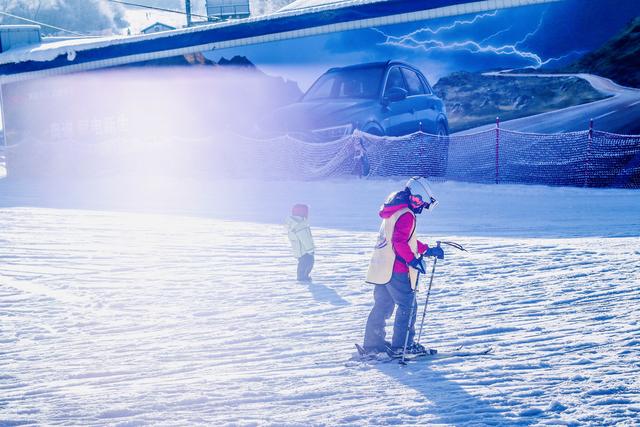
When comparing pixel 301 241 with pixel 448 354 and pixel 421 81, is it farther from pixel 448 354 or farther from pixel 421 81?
pixel 421 81

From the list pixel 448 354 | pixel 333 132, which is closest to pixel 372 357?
pixel 448 354

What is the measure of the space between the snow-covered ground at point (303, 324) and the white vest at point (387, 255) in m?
0.71

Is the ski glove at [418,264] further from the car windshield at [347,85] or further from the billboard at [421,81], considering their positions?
the car windshield at [347,85]

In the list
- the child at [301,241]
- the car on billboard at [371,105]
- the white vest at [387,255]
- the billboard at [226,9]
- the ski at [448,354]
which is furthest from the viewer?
the billboard at [226,9]

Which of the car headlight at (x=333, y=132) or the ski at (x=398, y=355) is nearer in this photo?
the ski at (x=398, y=355)

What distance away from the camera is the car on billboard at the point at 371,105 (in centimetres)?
1834

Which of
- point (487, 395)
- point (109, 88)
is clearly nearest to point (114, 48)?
point (109, 88)

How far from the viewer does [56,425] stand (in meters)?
5.15

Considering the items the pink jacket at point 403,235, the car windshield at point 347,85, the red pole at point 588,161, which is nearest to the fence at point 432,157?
the red pole at point 588,161

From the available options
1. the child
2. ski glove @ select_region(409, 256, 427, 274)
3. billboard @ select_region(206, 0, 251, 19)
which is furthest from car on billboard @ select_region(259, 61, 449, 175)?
ski glove @ select_region(409, 256, 427, 274)

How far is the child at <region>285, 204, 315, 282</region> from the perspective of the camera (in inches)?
368

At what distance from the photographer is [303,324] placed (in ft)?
24.5

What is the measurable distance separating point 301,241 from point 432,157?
986 centimetres

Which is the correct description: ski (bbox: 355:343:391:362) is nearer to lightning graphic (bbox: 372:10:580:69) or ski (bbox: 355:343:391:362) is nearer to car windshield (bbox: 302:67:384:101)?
car windshield (bbox: 302:67:384:101)
